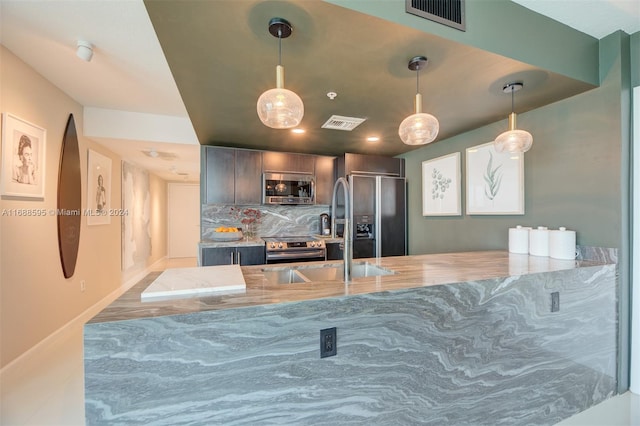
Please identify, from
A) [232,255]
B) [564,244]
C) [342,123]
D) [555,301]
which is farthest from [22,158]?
[564,244]

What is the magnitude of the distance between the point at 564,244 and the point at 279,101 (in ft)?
7.41

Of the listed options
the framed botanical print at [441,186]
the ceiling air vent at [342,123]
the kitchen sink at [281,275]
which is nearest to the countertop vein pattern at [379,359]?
the kitchen sink at [281,275]

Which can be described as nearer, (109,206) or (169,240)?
(109,206)

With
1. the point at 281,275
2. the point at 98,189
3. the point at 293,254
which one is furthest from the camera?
the point at 98,189

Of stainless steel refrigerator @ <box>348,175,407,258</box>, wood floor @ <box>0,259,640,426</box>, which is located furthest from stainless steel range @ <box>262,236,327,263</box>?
wood floor @ <box>0,259,640,426</box>

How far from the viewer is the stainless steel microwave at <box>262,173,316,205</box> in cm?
379

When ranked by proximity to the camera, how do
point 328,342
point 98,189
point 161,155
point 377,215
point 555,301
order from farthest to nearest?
point 161,155
point 377,215
point 98,189
point 555,301
point 328,342

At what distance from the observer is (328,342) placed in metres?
1.14

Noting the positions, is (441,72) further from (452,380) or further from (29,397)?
(29,397)

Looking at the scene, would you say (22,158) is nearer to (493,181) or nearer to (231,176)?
(231,176)

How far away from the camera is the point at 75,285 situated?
9.98 ft

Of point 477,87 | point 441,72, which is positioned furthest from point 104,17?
point 477,87

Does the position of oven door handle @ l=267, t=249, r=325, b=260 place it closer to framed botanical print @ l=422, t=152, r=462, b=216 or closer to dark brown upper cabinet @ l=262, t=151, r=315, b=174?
dark brown upper cabinet @ l=262, t=151, r=315, b=174

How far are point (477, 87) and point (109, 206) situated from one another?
4.75 meters
